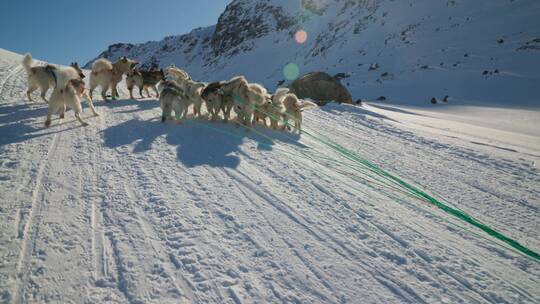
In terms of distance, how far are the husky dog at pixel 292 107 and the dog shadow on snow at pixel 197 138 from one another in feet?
1.46

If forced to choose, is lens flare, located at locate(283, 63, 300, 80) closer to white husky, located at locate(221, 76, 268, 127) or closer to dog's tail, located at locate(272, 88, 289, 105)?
dog's tail, located at locate(272, 88, 289, 105)

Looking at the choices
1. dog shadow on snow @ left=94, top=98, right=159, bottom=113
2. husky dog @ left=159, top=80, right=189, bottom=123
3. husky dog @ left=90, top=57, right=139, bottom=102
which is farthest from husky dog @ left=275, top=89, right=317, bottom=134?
husky dog @ left=90, top=57, right=139, bottom=102

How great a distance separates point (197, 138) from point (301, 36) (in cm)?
6246

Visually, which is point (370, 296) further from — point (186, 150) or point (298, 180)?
point (186, 150)

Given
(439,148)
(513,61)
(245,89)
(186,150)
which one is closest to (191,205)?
(186,150)

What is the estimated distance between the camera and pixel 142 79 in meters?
10.0

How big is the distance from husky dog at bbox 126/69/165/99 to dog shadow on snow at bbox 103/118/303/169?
3.44m

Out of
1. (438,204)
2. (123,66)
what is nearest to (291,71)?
(123,66)

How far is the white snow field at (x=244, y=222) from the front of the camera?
2.49 meters

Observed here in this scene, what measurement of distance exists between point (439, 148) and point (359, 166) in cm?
245

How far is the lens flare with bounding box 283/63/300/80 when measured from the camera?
4356 centimetres

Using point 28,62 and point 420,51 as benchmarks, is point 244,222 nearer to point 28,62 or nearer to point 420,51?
point 28,62

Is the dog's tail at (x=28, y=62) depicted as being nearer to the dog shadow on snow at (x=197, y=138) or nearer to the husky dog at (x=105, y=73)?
the husky dog at (x=105, y=73)

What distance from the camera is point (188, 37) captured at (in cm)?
11638
